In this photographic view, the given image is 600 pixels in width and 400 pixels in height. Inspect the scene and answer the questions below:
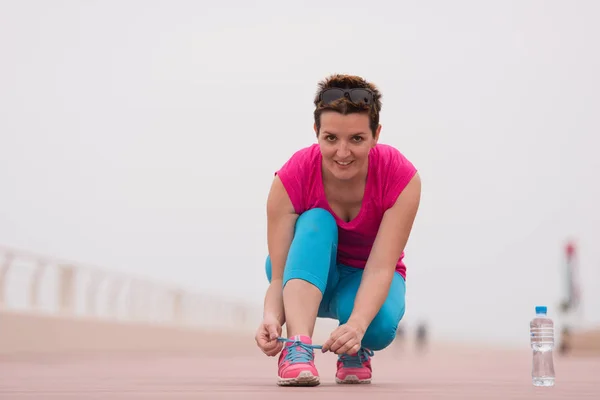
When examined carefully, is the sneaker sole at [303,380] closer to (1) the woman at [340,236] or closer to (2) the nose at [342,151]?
(1) the woman at [340,236]

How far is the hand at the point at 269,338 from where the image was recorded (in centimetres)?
466

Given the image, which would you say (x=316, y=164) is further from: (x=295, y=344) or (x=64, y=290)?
(x=64, y=290)

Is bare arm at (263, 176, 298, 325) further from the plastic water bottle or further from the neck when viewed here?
the plastic water bottle

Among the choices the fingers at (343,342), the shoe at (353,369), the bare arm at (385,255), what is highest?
the bare arm at (385,255)

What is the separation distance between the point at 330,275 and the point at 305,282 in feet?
1.28

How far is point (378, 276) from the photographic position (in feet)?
16.1

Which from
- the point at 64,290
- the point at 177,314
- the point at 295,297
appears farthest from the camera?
the point at 177,314

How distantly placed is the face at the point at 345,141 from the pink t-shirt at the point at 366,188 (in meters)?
0.15

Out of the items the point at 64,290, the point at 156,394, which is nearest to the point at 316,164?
the point at 156,394

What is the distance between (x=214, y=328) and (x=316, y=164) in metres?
19.8

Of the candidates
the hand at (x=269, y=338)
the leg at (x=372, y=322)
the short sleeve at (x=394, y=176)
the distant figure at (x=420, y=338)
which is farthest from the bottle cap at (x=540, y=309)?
the distant figure at (x=420, y=338)

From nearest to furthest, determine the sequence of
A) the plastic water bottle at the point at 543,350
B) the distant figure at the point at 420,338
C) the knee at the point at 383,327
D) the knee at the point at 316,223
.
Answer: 1. the knee at the point at 316,223
2. the knee at the point at 383,327
3. the plastic water bottle at the point at 543,350
4. the distant figure at the point at 420,338

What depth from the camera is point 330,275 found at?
5262 mm

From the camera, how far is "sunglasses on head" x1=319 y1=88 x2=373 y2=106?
4.89 meters
